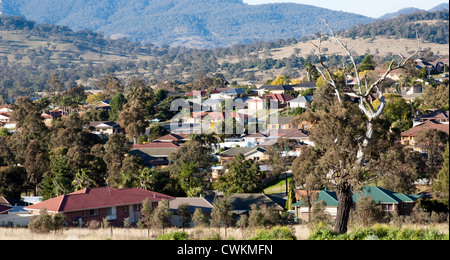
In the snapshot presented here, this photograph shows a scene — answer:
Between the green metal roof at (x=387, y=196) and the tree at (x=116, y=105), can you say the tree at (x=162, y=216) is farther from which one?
→ the tree at (x=116, y=105)

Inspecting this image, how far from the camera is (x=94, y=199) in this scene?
27.3m

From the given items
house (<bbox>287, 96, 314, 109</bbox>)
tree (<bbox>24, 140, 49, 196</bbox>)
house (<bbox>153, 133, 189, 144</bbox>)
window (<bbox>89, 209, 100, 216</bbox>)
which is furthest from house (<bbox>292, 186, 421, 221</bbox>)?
house (<bbox>287, 96, 314, 109</bbox>)

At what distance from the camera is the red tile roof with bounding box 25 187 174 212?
26.1 meters

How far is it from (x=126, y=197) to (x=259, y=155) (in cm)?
2020

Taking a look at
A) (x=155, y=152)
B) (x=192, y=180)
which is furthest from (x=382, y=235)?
(x=155, y=152)

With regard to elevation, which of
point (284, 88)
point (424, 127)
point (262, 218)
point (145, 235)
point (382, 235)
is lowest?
point (262, 218)

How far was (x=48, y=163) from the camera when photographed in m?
42.0

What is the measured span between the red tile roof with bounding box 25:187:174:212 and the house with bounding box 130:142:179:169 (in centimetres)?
1845

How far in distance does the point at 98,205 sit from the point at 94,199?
56 centimetres

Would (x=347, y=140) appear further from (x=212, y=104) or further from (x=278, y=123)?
(x=212, y=104)
